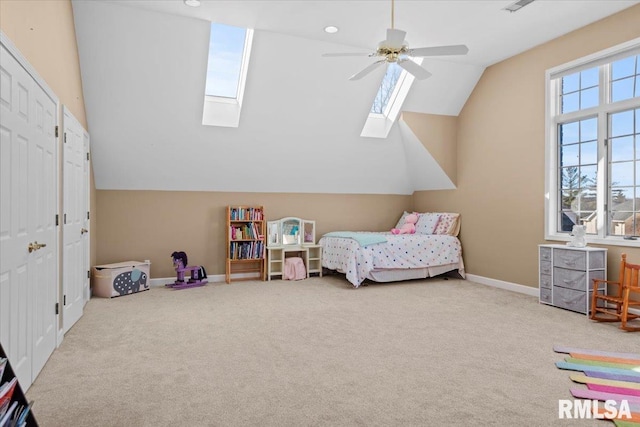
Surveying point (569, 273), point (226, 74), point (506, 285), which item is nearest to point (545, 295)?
point (569, 273)

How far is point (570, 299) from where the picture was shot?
430 centimetres

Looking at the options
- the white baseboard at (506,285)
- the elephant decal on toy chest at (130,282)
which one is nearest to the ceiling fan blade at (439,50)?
the white baseboard at (506,285)

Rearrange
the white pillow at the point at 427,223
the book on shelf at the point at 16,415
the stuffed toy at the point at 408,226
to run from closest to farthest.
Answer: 1. the book on shelf at the point at 16,415
2. the white pillow at the point at 427,223
3. the stuffed toy at the point at 408,226

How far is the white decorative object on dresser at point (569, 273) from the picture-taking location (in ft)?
13.6

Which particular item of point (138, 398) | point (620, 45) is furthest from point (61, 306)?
point (620, 45)

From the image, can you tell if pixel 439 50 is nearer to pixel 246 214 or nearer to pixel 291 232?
pixel 246 214

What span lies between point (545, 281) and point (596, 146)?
164 cm

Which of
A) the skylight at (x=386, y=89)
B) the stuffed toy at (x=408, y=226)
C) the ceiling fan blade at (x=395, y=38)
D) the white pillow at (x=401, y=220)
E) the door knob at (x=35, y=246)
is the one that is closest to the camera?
the door knob at (x=35, y=246)

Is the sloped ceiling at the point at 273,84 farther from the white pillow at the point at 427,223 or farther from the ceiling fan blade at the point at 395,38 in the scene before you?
the ceiling fan blade at the point at 395,38

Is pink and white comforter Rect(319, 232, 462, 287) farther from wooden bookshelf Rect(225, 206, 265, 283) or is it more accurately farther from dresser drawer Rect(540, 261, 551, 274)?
dresser drawer Rect(540, 261, 551, 274)

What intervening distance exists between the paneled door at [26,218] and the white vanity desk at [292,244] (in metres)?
3.44

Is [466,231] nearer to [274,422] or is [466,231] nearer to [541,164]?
[541,164]

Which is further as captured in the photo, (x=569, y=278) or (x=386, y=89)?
(x=386, y=89)

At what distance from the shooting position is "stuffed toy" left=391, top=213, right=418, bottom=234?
6659 mm
